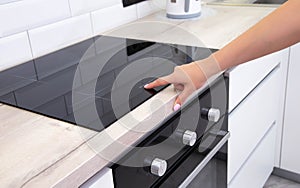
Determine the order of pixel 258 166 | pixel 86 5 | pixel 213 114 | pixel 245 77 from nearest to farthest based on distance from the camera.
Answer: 1. pixel 213 114
2. pixel 245 77
3. pixel 86 5
4. pixel 258 166

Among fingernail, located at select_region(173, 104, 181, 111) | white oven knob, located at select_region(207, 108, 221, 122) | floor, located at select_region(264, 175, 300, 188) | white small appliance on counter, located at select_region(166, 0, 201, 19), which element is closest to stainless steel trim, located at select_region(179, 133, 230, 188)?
white oven knob, located at select_region(207, 108, 221, 122)

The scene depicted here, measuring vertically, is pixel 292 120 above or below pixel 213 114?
below

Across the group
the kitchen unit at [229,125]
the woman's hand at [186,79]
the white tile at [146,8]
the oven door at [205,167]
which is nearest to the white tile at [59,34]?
the kitchen unit at [229,125]

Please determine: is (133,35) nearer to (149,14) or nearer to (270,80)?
(149,14)

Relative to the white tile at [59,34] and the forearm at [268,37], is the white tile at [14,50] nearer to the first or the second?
the white tile at [59,34]

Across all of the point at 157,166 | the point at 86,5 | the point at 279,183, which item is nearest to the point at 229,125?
the point at 157,166

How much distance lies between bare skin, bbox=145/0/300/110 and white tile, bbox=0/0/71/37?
525 mm

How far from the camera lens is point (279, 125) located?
172 centimetres

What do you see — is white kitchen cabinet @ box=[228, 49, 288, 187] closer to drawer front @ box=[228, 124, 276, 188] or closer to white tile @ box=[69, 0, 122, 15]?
drawer front @ box=[228, 124, 276, 188]

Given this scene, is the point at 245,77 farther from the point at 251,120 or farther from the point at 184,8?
the point at 184,8

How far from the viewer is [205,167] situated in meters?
1.05

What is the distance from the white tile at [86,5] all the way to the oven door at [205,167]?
0.67 metres

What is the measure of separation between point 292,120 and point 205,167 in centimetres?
83

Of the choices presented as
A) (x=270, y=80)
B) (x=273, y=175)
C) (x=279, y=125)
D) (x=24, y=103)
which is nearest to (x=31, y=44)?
(x=24, y=103)
